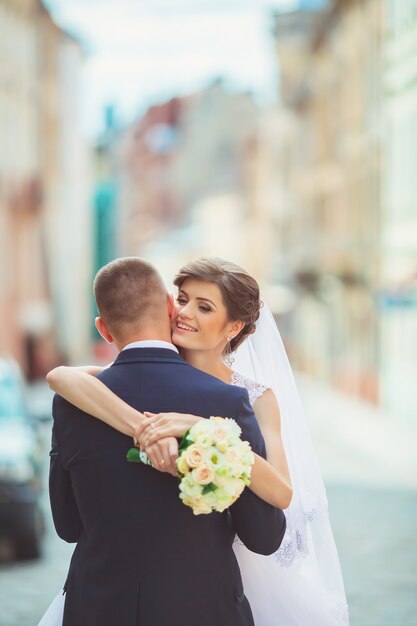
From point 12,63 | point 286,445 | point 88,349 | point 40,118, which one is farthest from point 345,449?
point 88,349

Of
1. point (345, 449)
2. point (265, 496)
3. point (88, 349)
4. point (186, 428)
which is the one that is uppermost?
point (186, 428)

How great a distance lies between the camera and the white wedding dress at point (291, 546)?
393cm

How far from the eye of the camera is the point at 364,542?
491 inches

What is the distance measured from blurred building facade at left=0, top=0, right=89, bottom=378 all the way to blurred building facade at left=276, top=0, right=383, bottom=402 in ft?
30.9

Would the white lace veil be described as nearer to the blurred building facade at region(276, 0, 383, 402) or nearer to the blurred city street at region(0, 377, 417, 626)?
the blurred city street at region(0, 377, 417, 626)

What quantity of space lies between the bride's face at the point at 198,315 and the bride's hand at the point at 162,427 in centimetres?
45

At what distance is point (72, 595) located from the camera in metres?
3.44

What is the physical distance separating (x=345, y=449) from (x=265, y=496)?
20359 millimetres

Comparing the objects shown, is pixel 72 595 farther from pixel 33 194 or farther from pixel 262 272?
pixel 262 272

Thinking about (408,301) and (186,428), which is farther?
(408,301)

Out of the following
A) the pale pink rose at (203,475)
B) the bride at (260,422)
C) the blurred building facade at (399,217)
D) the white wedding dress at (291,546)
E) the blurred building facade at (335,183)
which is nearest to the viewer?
the pale pink rose at (203,475)

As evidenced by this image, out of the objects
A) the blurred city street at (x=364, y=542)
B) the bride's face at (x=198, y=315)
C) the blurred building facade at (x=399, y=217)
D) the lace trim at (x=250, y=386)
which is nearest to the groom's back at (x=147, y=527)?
the bride's face at (x=198, y=315)

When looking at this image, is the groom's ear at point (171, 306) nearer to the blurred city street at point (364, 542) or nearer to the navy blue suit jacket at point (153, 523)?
the navy blue suit jacket at point (153, 523)

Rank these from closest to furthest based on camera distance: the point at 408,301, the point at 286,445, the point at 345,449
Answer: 1. the point at 286,445
2. the point at 345,449
3. the point at 408,301
